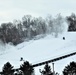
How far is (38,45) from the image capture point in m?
92.0

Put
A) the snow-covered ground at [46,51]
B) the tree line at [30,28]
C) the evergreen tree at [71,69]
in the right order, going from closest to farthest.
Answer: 1. the evergreen tree at [71,69]
2. the snow-covered ground at [46,51]
3. the tree line at [30,28]

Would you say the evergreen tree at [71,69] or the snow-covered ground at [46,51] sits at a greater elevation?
the evergreen tree at [71,69]

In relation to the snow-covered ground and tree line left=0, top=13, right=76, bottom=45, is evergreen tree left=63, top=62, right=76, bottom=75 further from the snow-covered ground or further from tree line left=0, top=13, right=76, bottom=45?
tree line left=0, top=13, right=76, bottom=45

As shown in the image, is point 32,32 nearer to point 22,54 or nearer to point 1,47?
point 1,47

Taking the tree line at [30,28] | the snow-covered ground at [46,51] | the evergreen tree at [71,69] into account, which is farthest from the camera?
the tree line at [30,28]

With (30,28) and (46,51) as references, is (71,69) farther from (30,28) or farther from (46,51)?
(30,28)

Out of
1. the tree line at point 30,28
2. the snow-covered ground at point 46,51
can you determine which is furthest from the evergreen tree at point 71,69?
the tree line at point 30,28

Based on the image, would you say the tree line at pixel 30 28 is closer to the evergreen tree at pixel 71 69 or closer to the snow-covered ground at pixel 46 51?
the snow-covered ground at pixel 46 51

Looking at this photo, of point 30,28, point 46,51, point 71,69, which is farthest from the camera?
point 30,28

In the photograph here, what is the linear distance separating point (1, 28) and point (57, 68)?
6088 centimetres

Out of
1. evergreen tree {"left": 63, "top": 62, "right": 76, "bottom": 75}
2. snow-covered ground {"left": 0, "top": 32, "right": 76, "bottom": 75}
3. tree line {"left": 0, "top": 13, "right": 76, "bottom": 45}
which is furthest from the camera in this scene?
tree line {"left": 0, "top": 13, "right": 76, "bottom": 45}

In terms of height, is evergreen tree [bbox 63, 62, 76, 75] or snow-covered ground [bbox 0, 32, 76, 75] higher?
evergreen tree [bbox 63, 62, 76, 75]

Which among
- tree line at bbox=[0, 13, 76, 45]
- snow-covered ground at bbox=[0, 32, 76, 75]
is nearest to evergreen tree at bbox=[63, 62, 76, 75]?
snow-covered ground at bbox=[0, 32, 76, 75]

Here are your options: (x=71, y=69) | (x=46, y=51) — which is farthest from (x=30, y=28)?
(x=71, y=69)
